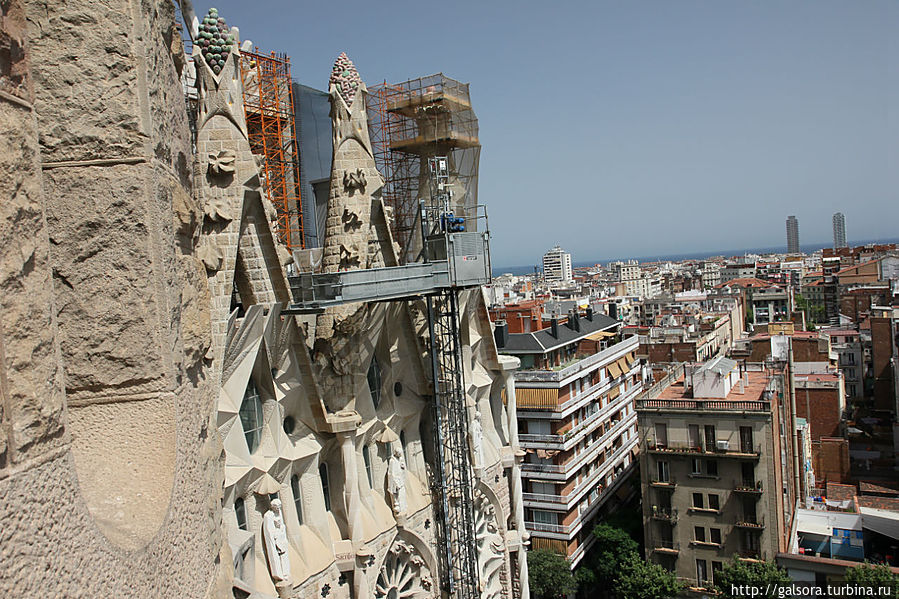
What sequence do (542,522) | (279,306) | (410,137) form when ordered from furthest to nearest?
(542,522) → (410,137) → (279,306)

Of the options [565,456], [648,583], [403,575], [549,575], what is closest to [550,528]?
[549,575]

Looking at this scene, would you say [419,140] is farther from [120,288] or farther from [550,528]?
[550,528]

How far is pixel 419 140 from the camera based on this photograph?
16828 millimetres

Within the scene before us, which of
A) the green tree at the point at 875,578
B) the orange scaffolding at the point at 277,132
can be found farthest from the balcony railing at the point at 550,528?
the orange scaffolding at the point at 277,132

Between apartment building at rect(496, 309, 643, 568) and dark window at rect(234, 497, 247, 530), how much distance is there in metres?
18.9

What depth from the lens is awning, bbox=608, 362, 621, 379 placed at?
110 feet

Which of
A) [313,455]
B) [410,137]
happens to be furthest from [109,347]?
[410,137]

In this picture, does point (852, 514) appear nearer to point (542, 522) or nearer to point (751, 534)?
point (751, 534)

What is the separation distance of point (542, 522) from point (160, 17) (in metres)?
27.6

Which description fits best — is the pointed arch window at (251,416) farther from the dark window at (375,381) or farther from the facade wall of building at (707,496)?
the facade wall of building at (707,496)

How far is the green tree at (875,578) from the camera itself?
20.2 m

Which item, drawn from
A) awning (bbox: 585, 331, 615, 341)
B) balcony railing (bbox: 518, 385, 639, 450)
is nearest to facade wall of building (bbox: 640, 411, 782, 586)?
balcony railing (bbox: 518, 385, 639, 450)

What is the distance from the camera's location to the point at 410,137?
57.2ft

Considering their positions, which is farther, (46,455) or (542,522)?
(542,522)
